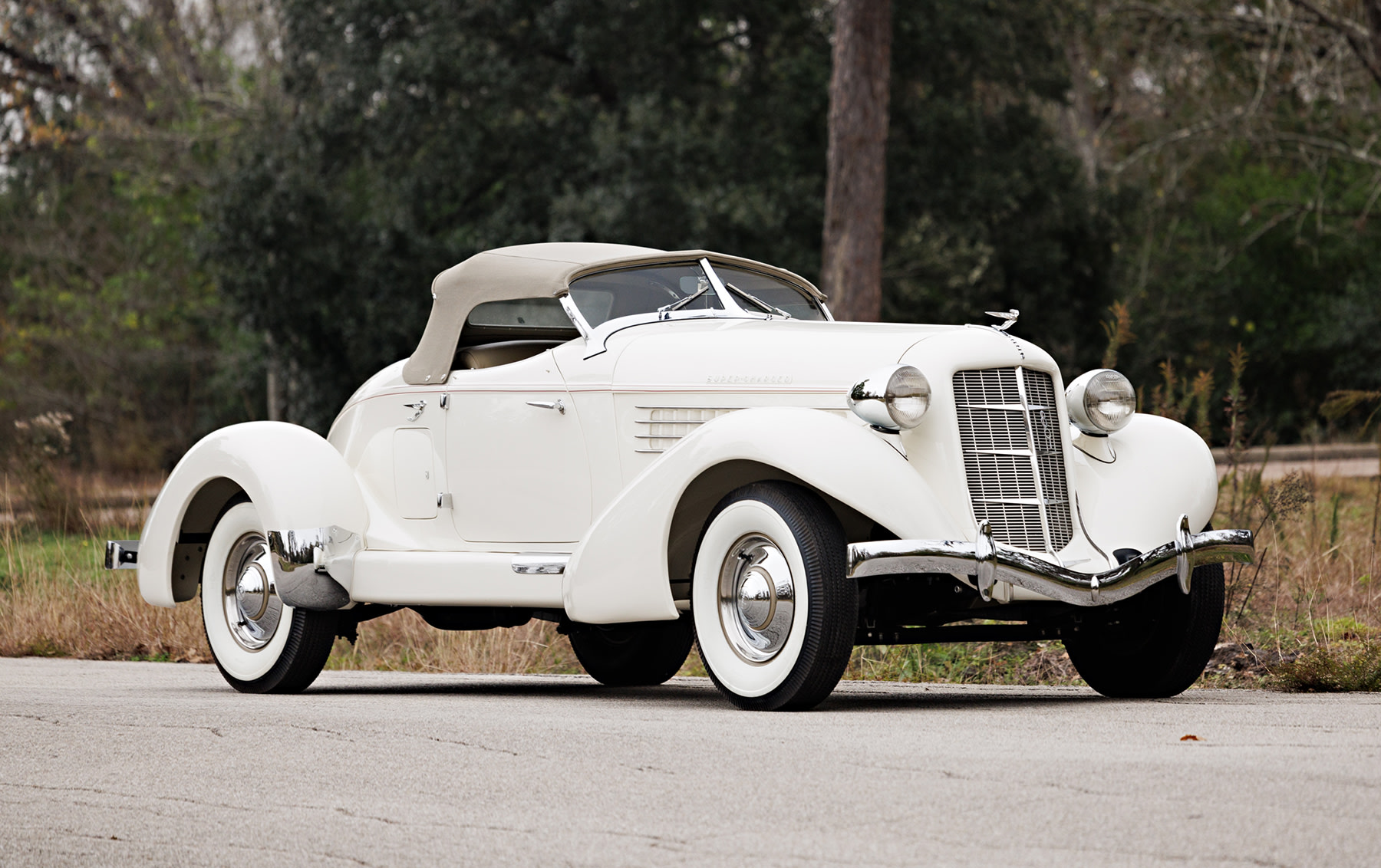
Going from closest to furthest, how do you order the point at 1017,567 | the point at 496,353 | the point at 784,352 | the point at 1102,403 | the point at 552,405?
1. the point at 1017,567
2. the point at 784,352
3. the point at 1102,403
4. the point at 552,405
5. the point at 496,353

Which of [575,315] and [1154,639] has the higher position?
[575,315]

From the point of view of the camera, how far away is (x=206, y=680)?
8.84 m

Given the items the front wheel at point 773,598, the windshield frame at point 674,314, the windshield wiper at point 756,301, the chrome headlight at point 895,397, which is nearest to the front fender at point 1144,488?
the chrome headlight at point 895,397

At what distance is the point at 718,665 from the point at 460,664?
357 cm

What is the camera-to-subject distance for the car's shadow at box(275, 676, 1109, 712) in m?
6.68

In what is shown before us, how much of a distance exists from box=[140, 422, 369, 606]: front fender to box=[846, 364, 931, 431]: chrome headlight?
283 centimetres

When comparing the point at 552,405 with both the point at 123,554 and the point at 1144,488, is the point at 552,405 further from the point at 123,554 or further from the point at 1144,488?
the point at 123,554

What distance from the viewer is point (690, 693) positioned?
770 centimetres

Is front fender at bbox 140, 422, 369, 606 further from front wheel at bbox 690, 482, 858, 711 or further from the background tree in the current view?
the background tree

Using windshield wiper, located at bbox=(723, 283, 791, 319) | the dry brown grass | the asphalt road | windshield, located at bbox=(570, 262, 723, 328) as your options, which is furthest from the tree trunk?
the asphalt road

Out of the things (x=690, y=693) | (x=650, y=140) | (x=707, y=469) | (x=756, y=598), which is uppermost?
(x=650, y=140)

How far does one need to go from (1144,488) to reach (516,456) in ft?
8.93

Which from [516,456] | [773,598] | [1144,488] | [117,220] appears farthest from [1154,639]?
[117,220]

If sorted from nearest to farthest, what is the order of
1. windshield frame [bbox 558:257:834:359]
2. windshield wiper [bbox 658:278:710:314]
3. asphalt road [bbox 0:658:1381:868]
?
asphalt road [bbox 0:658:1381:868], windshield frame [bbox 558:257:834:359], windshield wiper [bbox 658:278:710:314]
